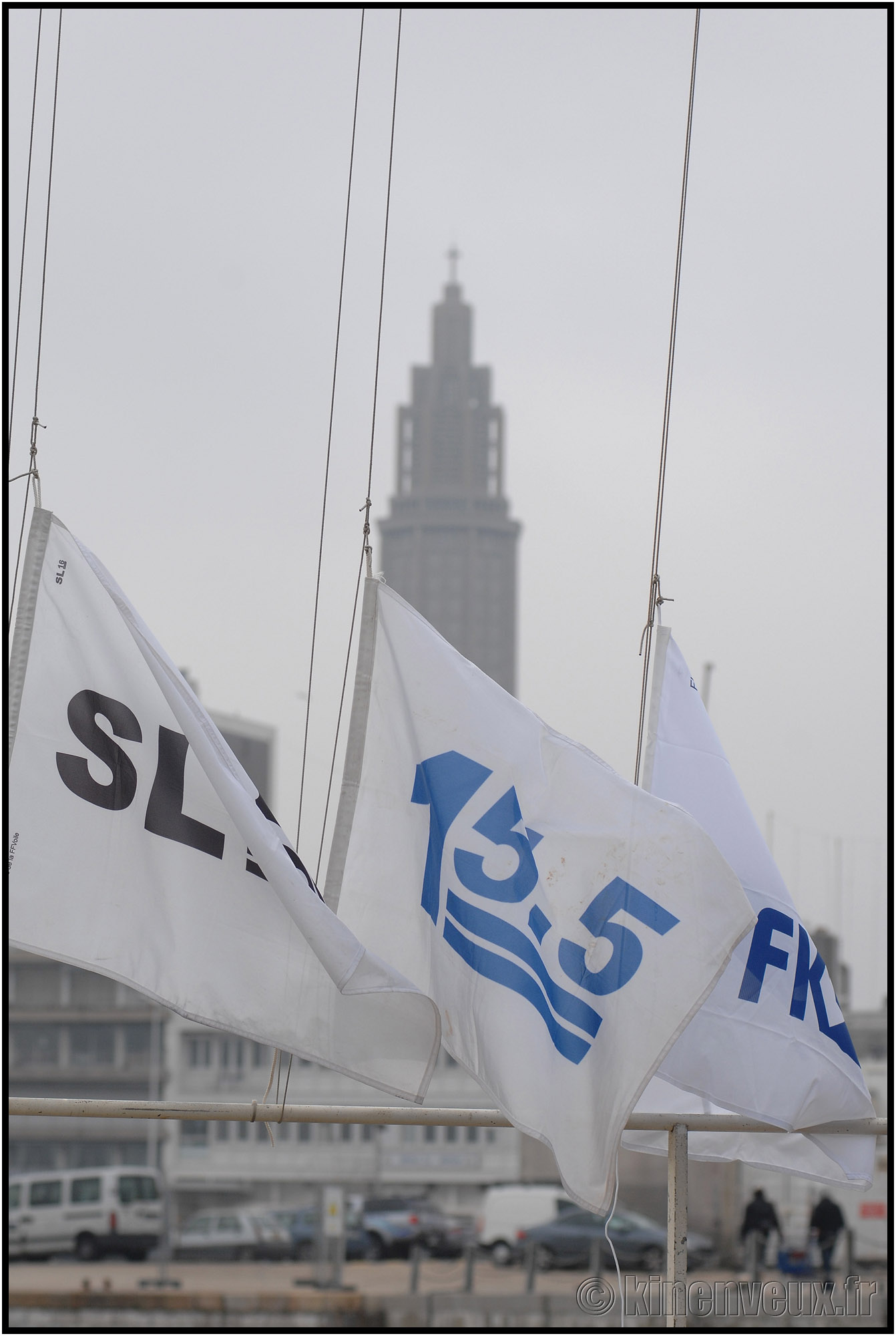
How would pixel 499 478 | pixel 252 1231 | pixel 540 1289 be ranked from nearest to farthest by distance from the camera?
pixel 540 1289, pixel 252 1231, pixel 499 478

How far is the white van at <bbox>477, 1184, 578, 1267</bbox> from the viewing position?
32219mm

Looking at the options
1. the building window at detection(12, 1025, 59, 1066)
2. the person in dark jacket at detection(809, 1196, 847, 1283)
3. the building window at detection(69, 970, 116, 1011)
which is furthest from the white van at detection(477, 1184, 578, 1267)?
the building window at detection(12, 1025, 59, 1066)

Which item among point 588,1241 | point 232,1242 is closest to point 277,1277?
point 232,1242

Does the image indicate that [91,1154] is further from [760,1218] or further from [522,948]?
[522,948]

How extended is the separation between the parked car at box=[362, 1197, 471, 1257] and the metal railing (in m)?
30.5

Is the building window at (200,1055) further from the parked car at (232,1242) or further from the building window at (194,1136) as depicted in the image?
the parked car at (232,1242)

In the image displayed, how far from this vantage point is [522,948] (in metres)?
5.14

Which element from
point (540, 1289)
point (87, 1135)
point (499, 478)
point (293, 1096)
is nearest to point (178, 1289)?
point (540, 1289)

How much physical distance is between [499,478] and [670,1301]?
176 metres

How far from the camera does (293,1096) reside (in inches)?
2169

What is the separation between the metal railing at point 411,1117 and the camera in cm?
475

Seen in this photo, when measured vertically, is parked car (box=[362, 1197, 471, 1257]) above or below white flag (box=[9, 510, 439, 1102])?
below

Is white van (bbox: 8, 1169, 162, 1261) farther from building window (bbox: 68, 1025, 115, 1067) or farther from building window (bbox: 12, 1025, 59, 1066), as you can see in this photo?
building window (bbox: 12, 1025, 59, 1066)

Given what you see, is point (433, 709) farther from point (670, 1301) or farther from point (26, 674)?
point (670, 1301)
